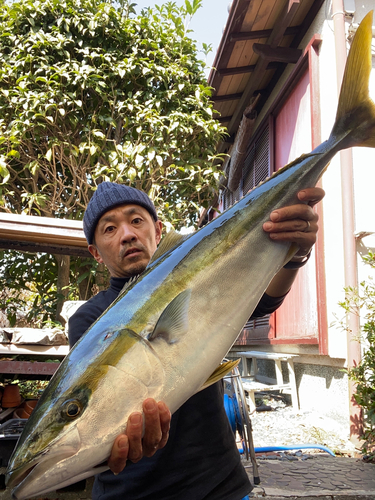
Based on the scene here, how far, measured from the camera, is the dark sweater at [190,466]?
1.52m

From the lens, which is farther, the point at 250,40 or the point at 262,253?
the point at 250,40

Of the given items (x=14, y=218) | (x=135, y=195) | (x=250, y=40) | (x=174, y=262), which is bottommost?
(x=174, y=262)

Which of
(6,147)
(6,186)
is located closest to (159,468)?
(6,147)

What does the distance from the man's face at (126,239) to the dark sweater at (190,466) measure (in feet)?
0.97

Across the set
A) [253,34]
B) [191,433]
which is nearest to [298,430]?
[191,433]

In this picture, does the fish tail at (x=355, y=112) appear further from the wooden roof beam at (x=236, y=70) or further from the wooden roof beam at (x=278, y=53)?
the wooden roof beam at (x=236, y=70)

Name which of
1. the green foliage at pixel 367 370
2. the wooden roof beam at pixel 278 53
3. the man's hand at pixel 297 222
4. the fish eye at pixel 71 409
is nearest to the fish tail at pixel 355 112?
the man's hand at pixel 297 222

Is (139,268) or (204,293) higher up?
(139,268)

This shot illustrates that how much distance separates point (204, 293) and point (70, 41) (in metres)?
6.47

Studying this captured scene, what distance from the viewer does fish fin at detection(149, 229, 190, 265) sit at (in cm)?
151

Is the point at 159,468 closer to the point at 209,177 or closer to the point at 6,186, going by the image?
the point at 209,177

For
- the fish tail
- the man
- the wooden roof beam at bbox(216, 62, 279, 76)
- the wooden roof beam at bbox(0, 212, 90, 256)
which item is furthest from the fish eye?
the wooden roof beam at bbox(216, 62, 279, 76)

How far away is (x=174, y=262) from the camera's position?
1.40 metres

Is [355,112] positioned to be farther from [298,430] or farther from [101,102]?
[101,102]
